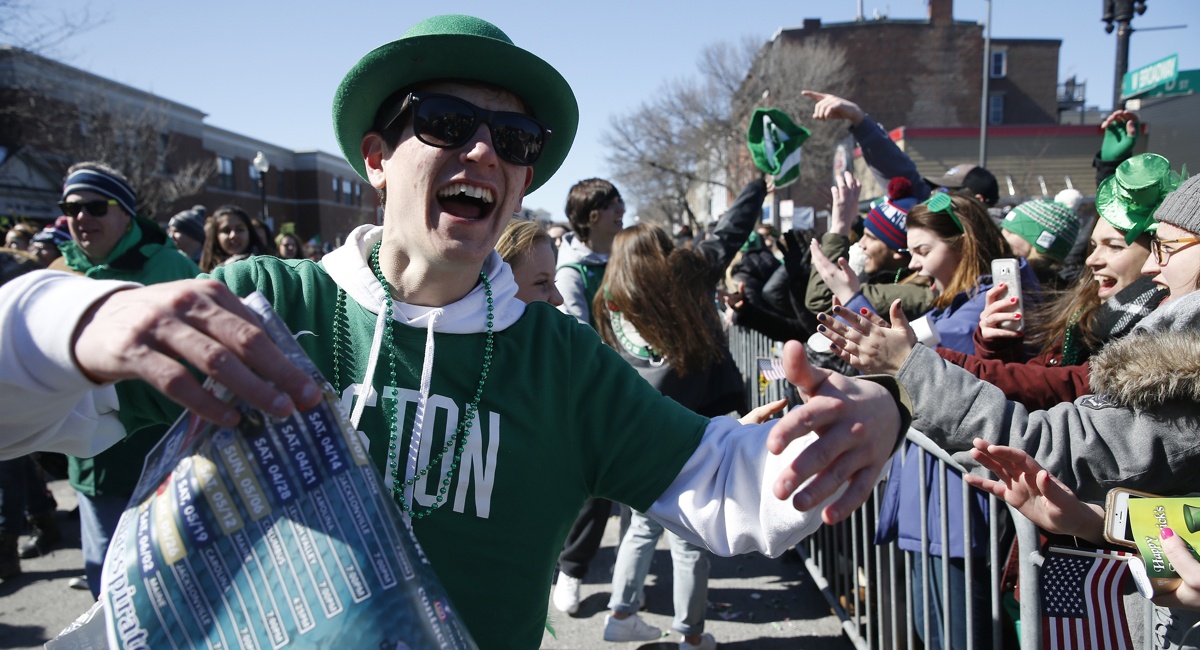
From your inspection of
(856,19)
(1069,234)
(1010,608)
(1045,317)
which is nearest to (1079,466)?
(1010,608)

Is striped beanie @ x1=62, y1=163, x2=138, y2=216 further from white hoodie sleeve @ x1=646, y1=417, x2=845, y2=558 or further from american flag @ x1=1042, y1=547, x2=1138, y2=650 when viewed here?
american flag @ x1=1042, y1=547, x2=1138, y2=650

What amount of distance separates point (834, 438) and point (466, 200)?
0.98 m

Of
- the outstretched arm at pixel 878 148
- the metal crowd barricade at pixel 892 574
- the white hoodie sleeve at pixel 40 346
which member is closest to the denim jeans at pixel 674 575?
the metal crowd barricade at pixel 892 574

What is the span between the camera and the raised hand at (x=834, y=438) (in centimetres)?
114

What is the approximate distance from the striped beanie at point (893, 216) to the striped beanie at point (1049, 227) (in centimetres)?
60

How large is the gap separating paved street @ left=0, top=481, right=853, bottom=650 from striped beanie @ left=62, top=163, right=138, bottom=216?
245 centimetres

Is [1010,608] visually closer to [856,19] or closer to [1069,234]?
[1069,234]

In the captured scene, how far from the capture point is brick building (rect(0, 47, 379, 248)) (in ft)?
74.2

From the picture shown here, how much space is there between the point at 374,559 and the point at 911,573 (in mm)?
2660

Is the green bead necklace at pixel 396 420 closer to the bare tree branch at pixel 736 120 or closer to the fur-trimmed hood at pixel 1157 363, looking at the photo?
the fur-trimmed hood at pixel 1157 363

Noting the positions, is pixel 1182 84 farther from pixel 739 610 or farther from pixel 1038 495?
pixel 1038 495

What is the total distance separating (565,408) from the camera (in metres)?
1.60

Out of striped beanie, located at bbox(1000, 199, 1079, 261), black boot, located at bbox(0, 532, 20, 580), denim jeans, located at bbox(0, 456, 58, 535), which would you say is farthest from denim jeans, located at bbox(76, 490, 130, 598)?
striped beanie, located at bbox(1000, 199, 1079, 261)

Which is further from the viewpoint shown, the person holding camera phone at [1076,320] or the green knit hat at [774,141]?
the green knit hat at [774,141]
